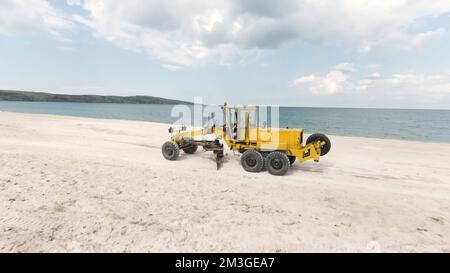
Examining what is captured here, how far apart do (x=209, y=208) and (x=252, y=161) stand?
3.50 metres

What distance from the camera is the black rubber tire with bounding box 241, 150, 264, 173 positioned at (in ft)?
26.9

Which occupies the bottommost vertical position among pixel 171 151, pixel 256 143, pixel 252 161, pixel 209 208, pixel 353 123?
pixel 209 208

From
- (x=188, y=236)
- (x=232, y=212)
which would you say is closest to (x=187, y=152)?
(x=232, y=212)

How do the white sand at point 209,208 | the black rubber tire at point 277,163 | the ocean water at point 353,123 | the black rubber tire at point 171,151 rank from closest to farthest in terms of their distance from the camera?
the white sand at point 209,208, the black rubber tire at point 277,163, the black rubber tire at point 171,151, the ocean water at point 353,123

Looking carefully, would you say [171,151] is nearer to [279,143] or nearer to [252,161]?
[252,161]

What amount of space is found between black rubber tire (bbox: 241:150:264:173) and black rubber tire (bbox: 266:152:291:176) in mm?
267

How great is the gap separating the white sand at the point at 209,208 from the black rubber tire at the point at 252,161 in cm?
29

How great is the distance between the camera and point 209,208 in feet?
17.1

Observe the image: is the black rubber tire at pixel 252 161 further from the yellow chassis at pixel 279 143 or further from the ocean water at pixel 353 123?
the ocean water at pixel 353 123

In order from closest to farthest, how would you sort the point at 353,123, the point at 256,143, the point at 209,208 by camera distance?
→ the point at 209,208
the point at 256,143
the point at 353,123

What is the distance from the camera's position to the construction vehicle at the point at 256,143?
816 cm

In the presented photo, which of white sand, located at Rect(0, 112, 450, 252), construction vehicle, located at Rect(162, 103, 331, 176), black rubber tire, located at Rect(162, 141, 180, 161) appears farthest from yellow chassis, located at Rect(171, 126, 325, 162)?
black rubber tire, located at Rect(162, 141, 180, 161)

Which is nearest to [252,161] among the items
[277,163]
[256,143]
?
[256,143]

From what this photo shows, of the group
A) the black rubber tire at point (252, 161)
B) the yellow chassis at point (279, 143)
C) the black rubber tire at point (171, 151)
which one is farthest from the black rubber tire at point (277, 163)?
the black rubber tire at point (171, 151)
